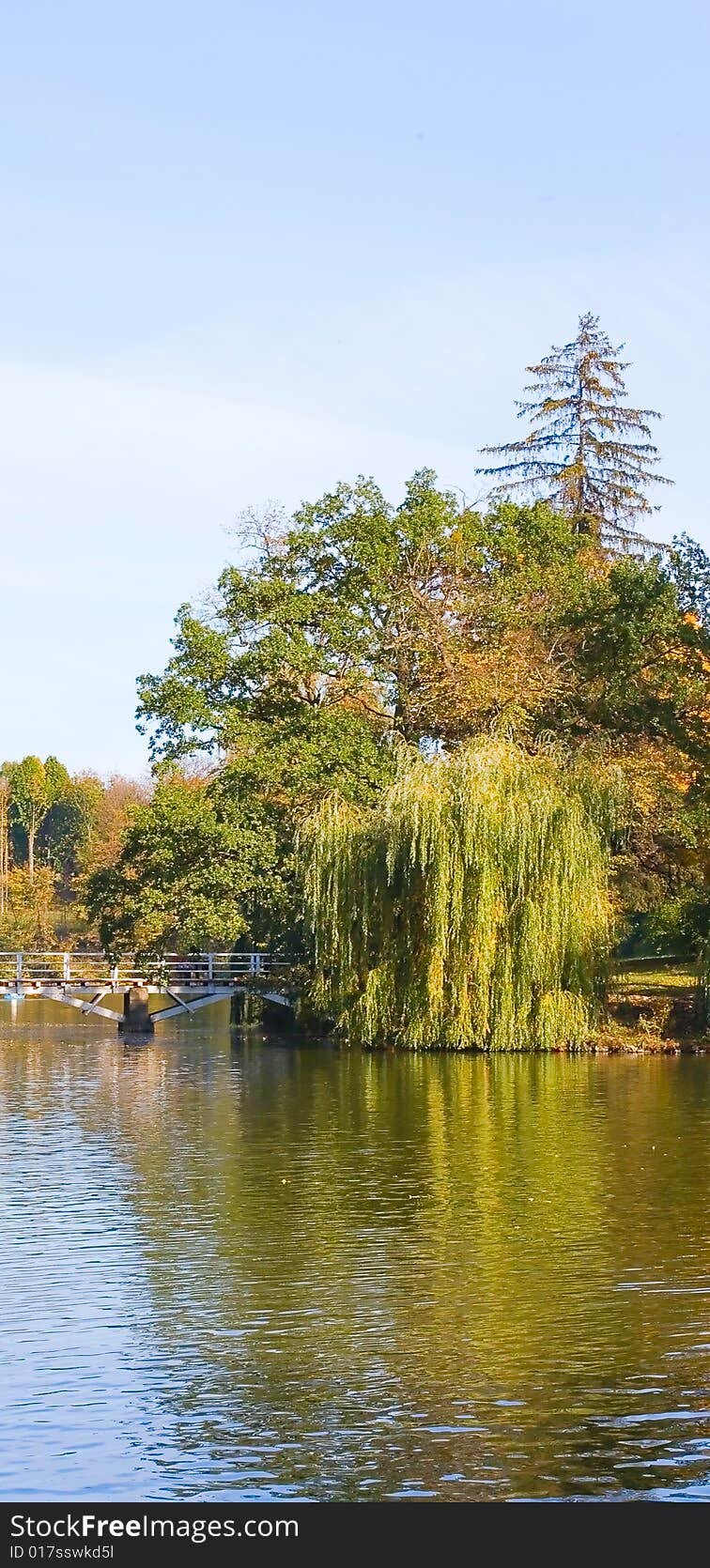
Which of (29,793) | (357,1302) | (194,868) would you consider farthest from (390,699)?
(29,793)

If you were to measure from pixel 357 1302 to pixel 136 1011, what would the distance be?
37.6 meters

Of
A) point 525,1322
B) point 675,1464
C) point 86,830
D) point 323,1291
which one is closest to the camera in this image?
point 675,1464

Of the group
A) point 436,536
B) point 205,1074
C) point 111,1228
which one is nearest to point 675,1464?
point 111,1228

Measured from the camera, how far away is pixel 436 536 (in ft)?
151

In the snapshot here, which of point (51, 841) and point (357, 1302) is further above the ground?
point (51, 841)

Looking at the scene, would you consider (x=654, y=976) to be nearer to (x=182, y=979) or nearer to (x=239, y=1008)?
(x=239, y=1008)

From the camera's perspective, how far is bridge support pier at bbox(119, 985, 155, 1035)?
51000 mm

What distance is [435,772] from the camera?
38938 millimetres

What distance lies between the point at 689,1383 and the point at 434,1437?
211 centimetres

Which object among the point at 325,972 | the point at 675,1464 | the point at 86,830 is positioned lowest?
the point at 675,1464

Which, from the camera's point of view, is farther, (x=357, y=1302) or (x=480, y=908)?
(x=480, y=908)

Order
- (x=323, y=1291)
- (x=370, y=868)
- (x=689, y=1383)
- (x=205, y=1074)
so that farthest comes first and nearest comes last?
(x=370, y=868) → (x=205, y=1074) → (x=323, y=1291) → (x=689, y=1383)

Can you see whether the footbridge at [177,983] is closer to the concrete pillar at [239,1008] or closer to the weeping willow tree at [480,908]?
the concrete pillar at [239,1008]

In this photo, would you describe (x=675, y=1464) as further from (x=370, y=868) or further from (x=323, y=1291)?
(x=370, y=868)
